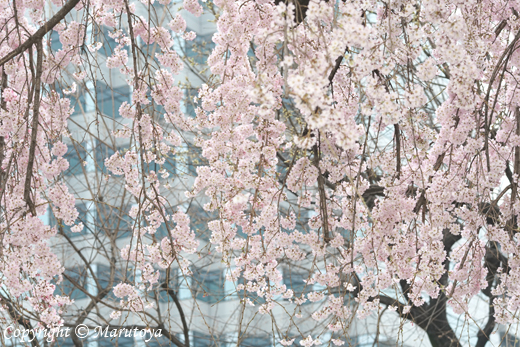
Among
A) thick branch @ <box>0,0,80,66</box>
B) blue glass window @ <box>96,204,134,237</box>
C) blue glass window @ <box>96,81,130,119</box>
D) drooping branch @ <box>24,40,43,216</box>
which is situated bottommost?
drooping branch @ <box>24,40,43,216</box>

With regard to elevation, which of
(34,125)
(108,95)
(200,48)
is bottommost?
(34,125)

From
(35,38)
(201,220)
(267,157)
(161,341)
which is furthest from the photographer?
(161,341)

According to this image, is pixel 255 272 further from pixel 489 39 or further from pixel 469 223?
pixel 489 39

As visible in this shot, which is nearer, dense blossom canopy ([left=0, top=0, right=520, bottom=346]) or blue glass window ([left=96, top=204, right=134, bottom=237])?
dense blossom canopy ([left=0, top=0, right=520, bottom=346])

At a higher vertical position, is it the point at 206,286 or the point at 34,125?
the point at 206,286

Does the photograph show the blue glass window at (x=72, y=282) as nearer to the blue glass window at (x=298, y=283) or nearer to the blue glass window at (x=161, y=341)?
the blue glass window at (x=161, y=341)

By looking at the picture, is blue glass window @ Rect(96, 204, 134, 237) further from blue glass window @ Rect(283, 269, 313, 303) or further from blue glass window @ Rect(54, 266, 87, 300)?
blue glass window @ Rect(283, 269, 313, 303)

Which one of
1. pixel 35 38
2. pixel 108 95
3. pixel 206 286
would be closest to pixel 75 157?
pixel 206 286

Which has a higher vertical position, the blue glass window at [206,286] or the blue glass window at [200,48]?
the blue glass window at [200,48]

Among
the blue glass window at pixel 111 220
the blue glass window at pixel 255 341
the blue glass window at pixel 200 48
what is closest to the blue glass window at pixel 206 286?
the blue glass window at pixel 255 341

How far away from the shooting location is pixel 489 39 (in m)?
2.65

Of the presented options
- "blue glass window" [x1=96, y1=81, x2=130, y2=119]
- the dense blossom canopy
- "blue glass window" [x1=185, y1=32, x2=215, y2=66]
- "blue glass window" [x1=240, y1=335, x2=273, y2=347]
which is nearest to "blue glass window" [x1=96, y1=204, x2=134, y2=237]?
the dense blossom canopy

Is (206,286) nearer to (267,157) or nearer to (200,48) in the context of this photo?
(200,48)

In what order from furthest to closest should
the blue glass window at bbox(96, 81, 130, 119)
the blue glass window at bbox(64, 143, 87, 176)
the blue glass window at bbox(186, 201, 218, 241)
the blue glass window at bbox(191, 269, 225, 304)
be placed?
the blue glass window at bbox(96, 81, 130, 119)
the blue glass window at bbox(186, 201, 218, 241)
the blue glass window at bbox(191, 269, 225, 304)
the blue glass window at bbox(64, 143, 87, 176)
